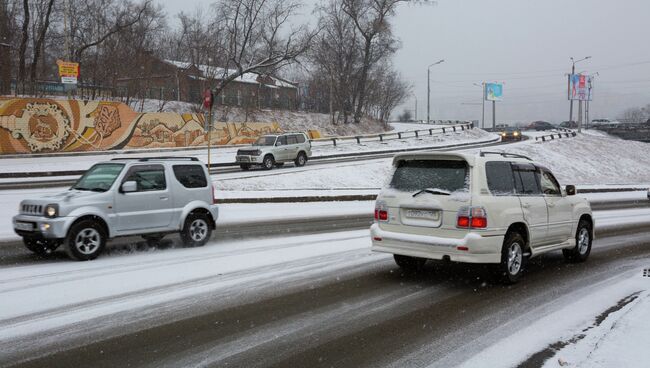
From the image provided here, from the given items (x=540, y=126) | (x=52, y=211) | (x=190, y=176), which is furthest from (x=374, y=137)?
(x=540, y=126)

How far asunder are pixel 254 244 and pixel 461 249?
5.00m

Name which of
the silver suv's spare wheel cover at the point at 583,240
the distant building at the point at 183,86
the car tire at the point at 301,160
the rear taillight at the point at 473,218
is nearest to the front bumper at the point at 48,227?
the rear taillight at the point at 473,218

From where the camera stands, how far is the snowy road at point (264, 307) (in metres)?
5.01

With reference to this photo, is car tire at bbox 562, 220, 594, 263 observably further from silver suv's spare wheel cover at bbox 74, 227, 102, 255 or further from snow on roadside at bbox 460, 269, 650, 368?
silver suv's spare wheel cover at bbox 74, 227, 102, 255

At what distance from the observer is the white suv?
287 inches

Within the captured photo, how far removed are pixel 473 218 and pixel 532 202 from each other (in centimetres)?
150

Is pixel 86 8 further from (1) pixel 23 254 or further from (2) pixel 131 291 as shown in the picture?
(2) pixel 131 291

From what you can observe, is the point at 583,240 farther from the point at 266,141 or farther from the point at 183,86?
the point at 183,86

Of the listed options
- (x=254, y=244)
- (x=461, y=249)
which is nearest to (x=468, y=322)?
(x=461, y=249)

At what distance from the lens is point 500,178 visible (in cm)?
782

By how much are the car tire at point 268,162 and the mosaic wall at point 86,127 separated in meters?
11.5

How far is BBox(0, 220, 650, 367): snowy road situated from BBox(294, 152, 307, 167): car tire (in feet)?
68.5

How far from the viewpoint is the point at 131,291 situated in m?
7.09

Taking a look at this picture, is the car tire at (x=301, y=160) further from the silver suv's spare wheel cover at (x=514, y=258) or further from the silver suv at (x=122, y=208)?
the silver suv's spare wheel cover at (x=514, y=258)
